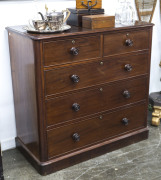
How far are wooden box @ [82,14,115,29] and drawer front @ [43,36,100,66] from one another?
108mm

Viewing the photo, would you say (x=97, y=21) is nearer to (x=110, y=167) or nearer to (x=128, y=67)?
(x=128, y=67)

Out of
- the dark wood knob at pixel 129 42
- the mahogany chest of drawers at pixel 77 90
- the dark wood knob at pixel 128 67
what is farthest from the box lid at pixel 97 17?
the dark wood knob at pixel 128 67

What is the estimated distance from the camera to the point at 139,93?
9.63 feet

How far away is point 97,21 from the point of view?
250 centimetres

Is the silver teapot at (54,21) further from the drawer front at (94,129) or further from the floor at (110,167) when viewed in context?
the floor at (110,167)

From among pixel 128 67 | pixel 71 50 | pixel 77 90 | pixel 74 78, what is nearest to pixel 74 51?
pixel 71 50

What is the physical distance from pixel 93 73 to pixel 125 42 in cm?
40

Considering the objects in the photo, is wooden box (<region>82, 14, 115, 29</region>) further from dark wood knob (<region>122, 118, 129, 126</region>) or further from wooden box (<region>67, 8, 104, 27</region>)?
dark wood knob (<region>122, 118, 129, 126</region>)

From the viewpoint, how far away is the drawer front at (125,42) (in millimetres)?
2572

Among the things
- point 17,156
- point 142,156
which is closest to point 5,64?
point 17,156

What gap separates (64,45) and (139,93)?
0.98 metres

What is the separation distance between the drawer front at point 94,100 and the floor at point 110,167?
1.50 feet

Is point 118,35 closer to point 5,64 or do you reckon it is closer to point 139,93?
point 139,93

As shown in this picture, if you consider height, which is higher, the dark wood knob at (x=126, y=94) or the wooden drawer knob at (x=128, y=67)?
the wooden drawer knob at (x=128, y=67)
